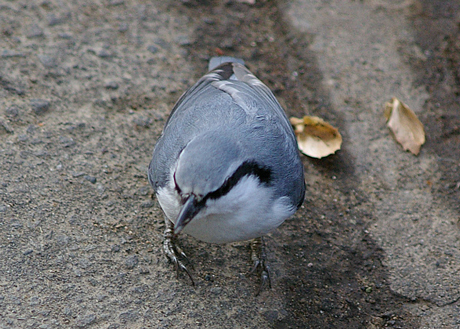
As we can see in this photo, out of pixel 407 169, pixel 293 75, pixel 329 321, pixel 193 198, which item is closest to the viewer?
pixel 193 198

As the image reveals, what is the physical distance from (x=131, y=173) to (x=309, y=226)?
1.43 meters

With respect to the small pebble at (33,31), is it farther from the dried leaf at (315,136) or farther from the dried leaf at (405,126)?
the dried leaf at (405,126)

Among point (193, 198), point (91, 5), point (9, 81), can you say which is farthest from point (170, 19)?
point (193, 198)

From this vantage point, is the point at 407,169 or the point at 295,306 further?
the point at 407,169

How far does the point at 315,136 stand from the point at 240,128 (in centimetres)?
156

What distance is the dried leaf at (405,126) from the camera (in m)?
4.56

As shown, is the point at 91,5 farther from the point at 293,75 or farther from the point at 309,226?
the point at 309,226

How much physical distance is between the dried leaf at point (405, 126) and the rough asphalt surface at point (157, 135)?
83mm

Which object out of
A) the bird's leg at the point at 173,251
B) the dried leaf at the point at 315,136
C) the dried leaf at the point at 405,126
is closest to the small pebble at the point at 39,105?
the bird's leg at the point at 173,251

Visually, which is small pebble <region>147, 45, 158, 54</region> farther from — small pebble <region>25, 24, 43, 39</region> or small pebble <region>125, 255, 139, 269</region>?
small pebble <region>125, 255, 139, 269</region>

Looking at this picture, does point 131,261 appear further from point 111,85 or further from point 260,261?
point 111,85

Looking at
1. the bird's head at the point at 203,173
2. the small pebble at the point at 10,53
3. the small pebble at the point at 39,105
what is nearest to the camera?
the bird's head at the point at 203,173

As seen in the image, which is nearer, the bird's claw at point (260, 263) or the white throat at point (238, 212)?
the white throat at point (238, 212)

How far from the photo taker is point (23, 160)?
3.72 metres
